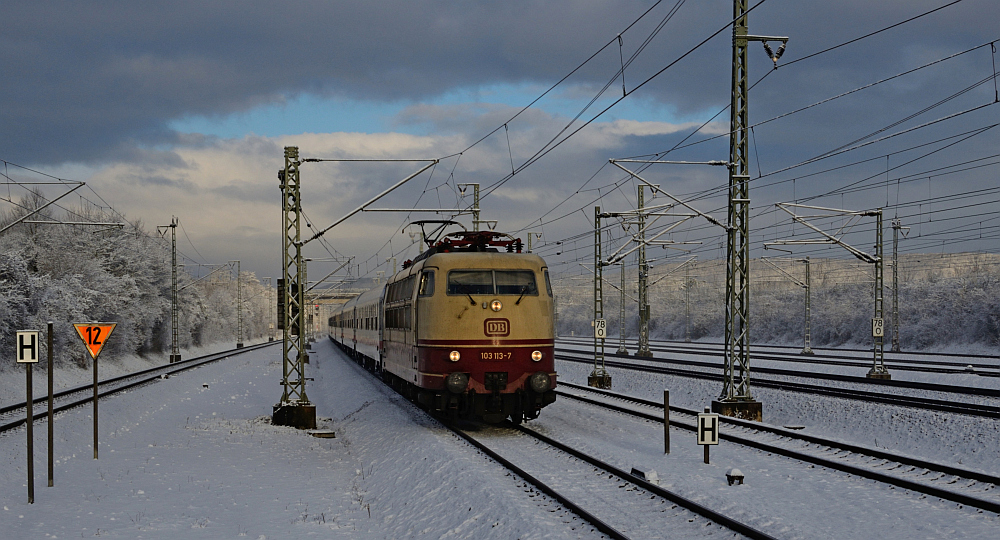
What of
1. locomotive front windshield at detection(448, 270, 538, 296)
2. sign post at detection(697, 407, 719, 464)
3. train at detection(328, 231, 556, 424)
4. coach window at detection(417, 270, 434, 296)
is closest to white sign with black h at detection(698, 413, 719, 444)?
sign post at detection(697, 407, 719, 464)

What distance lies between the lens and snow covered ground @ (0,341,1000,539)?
9328 mm

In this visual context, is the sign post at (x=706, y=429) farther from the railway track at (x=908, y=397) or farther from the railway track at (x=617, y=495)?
the railway track at (x=908, y=397)

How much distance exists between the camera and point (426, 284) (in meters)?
16.7

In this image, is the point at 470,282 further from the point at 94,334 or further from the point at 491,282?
the point at 94,334

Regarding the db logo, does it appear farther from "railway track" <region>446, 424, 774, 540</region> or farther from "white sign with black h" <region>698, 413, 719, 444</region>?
"white sign with black h" <region>698, 413, 719, 444</region>

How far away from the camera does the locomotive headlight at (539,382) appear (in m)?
16.0

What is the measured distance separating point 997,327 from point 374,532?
48586 mm

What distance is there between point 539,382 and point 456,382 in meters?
1.70

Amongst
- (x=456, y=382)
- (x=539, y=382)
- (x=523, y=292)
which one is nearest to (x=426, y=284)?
(x=523, y=292)

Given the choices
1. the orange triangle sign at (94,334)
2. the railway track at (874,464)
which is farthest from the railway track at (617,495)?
the orange triangle sign at (94,334)

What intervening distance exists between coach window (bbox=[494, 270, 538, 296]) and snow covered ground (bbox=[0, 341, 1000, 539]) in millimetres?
2984

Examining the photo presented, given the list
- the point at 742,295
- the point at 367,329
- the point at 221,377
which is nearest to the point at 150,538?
the point at 742,295

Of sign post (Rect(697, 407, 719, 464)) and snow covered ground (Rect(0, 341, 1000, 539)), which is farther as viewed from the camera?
sign post (Rect(697, 407, 719, 464))

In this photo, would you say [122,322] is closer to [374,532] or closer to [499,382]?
[499,382]
